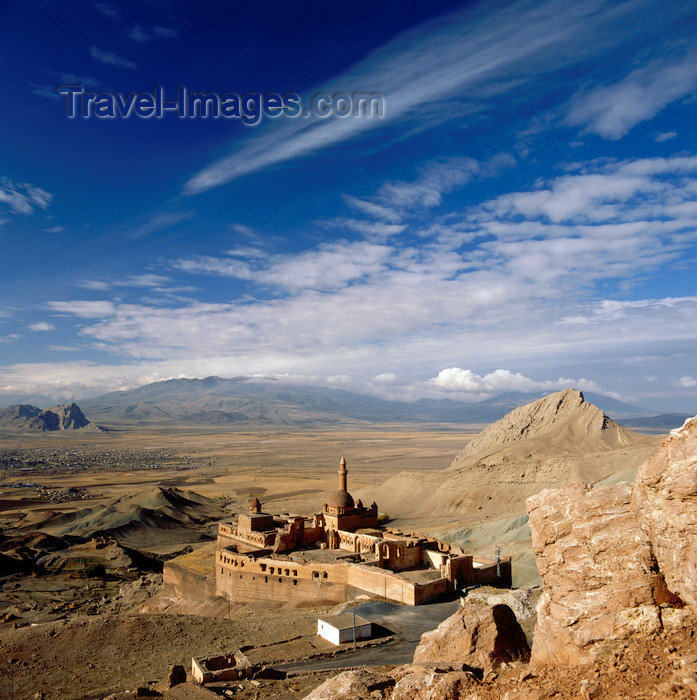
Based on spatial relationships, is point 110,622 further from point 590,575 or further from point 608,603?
point 608,603

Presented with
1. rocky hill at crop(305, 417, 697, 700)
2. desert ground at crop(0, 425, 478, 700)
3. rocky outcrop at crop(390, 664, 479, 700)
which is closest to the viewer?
rocky hill at crop(305, 417, 697, 700)

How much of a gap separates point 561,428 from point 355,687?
91185 mm

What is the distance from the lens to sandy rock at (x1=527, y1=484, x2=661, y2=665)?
8.85 metres

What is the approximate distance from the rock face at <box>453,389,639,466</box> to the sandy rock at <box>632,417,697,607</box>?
82895 mm

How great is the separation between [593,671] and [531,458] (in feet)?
254

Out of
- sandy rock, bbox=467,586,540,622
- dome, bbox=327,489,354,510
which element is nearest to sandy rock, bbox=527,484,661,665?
sandy rock, bbox=467,586,540,622

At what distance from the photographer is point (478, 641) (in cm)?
1207

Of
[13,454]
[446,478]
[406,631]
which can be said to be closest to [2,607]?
[406,631]

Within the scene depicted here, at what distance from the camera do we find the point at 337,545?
148ft

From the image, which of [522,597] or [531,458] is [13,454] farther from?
[522,597]

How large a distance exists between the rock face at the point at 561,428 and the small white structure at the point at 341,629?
2666 inches

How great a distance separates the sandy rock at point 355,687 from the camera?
10.0 metres

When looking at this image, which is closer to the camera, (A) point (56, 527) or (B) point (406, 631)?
(B) point (406, 631)

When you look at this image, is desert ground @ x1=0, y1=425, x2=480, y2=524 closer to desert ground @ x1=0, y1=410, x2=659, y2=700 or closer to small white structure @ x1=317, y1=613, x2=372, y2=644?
desert ground @ x1=0, y1=410, x2=659, y2=700
